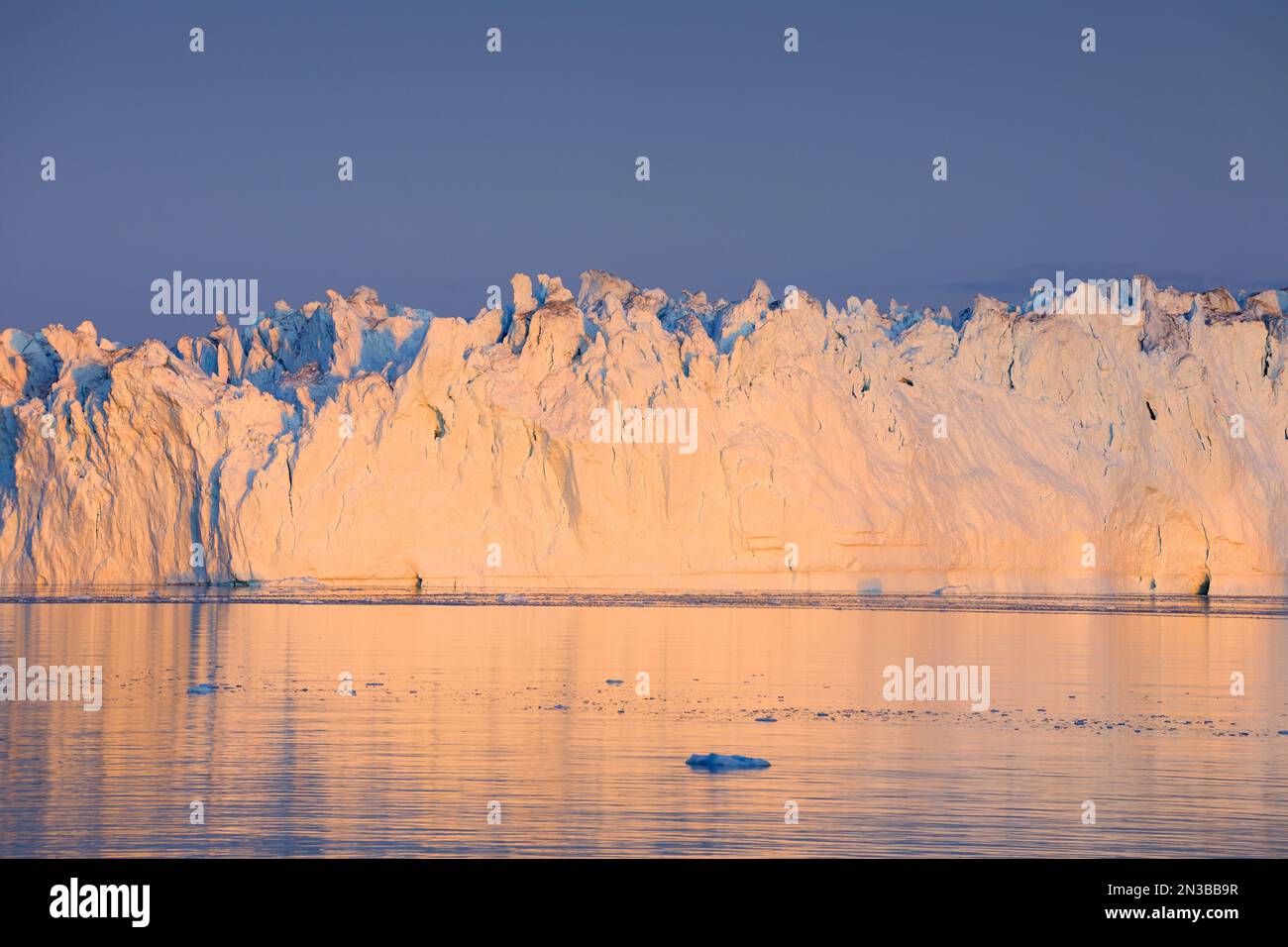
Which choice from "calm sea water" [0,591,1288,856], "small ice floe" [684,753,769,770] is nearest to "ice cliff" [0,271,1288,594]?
"calm sea water" [0,591,1288,856]

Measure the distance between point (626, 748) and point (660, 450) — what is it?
25804 millimetres

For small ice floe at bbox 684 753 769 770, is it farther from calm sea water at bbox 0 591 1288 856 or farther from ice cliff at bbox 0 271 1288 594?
ice cliff at bbox 0 271 1288 594

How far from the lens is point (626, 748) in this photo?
1174 centimetres

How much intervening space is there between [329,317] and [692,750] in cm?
3282

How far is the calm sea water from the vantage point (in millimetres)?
8562

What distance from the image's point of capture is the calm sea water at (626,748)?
8562 mm

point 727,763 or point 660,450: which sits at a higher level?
point 660,450

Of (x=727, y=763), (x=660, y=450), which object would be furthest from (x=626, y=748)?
(x=660, y=450)

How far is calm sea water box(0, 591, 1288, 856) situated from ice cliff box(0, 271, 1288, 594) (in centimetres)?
1387

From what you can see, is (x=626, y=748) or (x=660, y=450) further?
(x=660, y=450)

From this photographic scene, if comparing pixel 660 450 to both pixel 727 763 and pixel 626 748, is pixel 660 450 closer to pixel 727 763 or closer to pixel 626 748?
pixel 626 748
